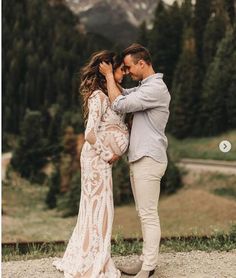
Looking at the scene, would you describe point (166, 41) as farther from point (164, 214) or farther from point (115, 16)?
point (164, 214)

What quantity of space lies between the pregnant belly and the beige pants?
0.14 m

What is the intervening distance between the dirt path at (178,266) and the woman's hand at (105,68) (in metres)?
1.36

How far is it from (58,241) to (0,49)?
234 cm

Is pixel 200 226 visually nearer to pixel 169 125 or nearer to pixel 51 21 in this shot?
pixel 169 125

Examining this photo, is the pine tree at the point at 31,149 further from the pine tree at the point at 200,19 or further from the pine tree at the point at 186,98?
the pine tree at the point at 200,19

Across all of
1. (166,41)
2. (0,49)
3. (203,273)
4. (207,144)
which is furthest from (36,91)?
(203,273)

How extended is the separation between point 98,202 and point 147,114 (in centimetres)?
66

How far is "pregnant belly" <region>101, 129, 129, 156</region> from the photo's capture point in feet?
12.3

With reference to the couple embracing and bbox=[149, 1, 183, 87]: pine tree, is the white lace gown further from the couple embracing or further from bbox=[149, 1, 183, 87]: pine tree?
bbox=[149, 1, 183, 87]: pine tree

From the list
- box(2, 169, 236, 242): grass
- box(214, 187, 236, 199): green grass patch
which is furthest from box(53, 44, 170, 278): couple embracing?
box(214, 187, 236, 199): green grass patch

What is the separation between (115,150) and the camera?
379 centimetres

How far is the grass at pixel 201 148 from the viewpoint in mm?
6363

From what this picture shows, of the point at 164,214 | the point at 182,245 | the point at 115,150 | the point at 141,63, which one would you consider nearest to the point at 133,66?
the point at 141,63

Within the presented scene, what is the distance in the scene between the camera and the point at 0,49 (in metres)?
7.11
